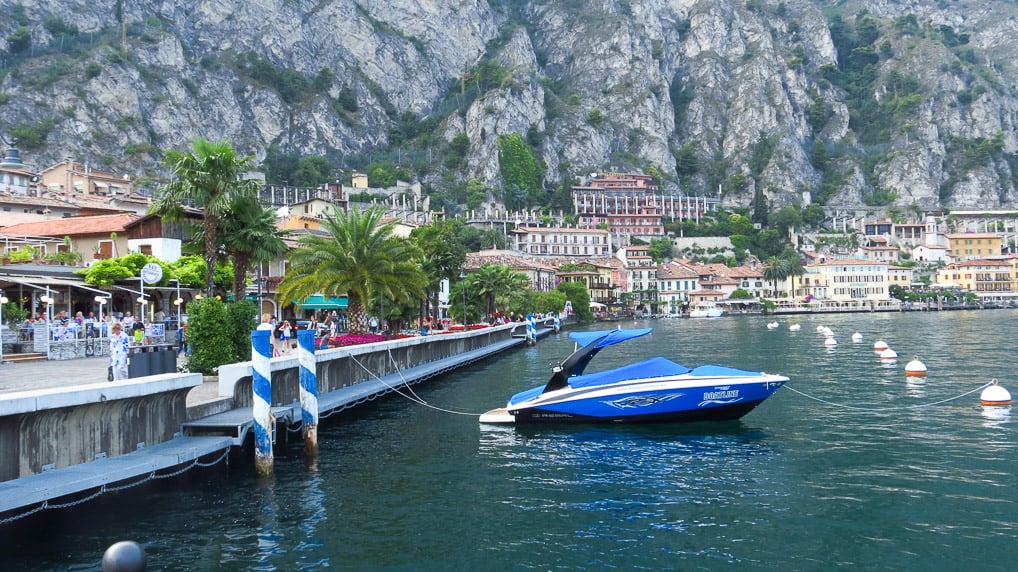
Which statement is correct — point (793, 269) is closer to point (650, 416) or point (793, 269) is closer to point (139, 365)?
point (650, 416)

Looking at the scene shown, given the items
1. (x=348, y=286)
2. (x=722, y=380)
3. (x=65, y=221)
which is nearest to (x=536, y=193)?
(x=65, y=221)

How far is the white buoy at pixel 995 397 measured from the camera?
85.1ft

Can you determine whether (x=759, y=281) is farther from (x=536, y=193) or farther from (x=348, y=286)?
(x=348, y=286)

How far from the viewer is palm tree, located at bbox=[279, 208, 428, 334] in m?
36.2

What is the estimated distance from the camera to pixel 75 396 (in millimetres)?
13281

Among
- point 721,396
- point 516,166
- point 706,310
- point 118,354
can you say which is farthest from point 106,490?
point 516,166

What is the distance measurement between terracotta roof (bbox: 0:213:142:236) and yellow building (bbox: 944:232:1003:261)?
196 m

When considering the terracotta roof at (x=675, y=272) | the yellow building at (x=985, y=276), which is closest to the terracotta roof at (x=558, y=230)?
the terracotta roof at (x=675, y=272)

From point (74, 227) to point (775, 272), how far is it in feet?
474

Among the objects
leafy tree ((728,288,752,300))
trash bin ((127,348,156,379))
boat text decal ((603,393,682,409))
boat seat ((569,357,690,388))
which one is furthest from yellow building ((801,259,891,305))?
trash bin ((127,348,156,379))

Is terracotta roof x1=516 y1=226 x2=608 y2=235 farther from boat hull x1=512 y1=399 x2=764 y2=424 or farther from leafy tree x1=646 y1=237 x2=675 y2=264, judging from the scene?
boat hull x1=512 y1=399 x2=764 y2=424

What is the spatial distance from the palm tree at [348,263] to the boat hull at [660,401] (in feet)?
50.8

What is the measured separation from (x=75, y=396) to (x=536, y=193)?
18831 centimetres

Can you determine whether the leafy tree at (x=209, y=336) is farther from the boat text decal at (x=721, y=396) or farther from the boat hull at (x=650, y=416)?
the boat text decal at (x=721, y=396)
